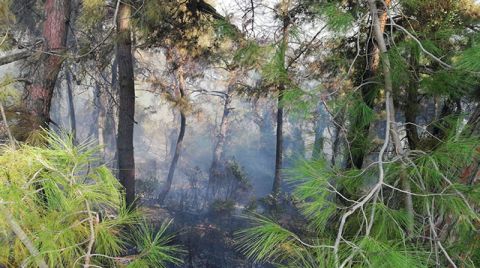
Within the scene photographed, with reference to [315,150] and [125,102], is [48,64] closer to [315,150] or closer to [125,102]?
[125,102]

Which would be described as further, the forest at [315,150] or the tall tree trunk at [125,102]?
the tall tree trunk at [125,102]

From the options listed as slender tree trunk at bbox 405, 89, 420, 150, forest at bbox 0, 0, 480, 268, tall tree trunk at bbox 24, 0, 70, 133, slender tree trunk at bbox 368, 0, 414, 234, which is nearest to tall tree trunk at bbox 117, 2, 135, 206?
forest at bbox 0, 0, 480, 268

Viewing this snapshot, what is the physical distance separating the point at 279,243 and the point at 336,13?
1191 mm

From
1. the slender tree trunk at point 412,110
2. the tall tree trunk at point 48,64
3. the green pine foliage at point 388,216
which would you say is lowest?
the green pine foliage at point 388,216

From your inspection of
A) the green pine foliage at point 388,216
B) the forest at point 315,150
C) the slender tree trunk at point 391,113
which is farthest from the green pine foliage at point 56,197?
the slender tree trunk at point 391,113

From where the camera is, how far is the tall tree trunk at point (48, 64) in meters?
3.92

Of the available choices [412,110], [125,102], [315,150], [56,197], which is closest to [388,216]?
[315,150]

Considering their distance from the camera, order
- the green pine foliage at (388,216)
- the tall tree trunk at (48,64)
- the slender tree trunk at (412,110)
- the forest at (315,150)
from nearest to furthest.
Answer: the green pine foliage at (388,216) < the forest at (315,150) < the slender tree trunk at (412,110) < the tall tree trunk at (48,64)

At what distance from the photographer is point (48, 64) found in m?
3.93

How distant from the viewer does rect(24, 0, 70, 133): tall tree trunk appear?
12.9 feet

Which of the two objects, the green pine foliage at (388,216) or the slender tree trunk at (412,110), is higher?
the slender tree trunk at (412,110)

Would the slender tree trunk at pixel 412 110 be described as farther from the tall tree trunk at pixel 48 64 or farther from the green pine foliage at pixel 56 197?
the tall tree trunk at pixel 48 64

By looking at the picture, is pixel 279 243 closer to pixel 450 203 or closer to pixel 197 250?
pixel 450 203

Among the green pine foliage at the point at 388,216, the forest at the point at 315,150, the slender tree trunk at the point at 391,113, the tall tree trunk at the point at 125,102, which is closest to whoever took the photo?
the green pine foliage at the point at 388,216
